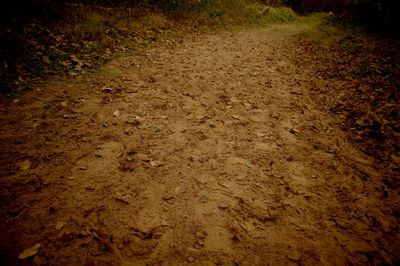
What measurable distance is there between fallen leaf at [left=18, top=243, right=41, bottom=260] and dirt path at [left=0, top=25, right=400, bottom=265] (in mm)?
31

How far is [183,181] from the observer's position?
2041 mm

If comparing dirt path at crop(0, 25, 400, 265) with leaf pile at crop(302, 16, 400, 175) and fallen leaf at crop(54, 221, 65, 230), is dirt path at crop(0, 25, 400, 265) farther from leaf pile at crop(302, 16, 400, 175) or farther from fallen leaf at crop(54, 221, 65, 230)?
leaf pile at crop(302, 16, 400, 175)

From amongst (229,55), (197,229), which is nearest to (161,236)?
(197,229)

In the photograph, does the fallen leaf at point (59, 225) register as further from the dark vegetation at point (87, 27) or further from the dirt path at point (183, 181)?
the dark vegetation at point (87, 27)

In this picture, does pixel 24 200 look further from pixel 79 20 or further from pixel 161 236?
pixel 79 20

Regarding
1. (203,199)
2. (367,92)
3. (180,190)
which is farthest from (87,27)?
(367,92)

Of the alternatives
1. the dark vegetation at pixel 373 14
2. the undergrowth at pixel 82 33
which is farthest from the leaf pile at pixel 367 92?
the undergrowth at pixel 82 33

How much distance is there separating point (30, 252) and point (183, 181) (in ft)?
4.49

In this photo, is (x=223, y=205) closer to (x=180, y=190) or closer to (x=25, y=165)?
(x=180, y=190)

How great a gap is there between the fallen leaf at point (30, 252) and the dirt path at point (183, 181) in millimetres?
31

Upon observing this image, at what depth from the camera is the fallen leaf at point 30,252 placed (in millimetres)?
1382

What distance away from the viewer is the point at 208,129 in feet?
8.94

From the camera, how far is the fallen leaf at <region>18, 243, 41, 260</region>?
1382 mm

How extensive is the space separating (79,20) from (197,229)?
580 cm
